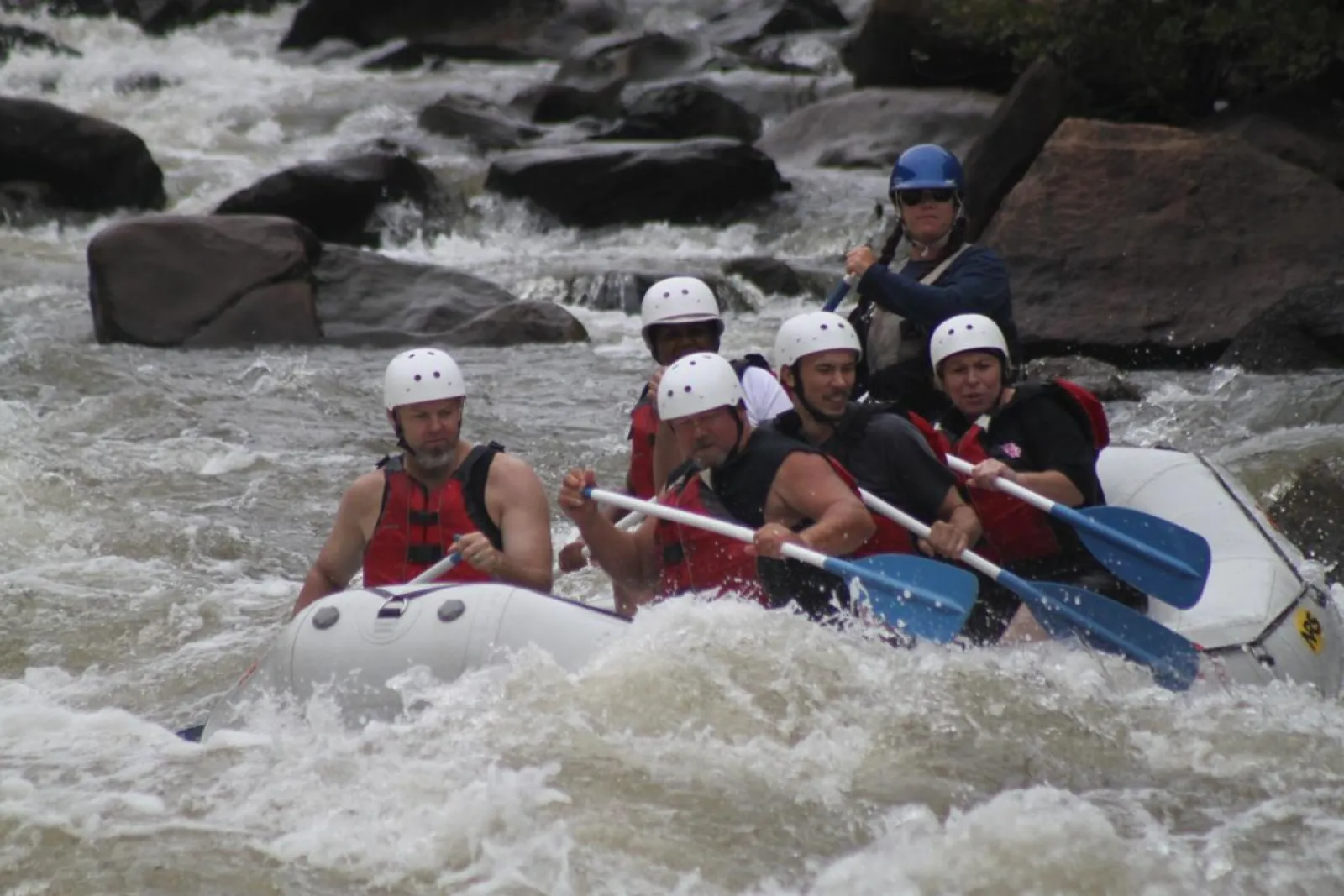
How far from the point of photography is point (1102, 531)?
5859 millimetres

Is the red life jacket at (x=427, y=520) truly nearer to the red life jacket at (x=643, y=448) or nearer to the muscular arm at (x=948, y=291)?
the red life jacket at (x=643, y=448)

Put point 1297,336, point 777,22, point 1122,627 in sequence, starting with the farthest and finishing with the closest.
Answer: point 777,22 → point 1297,336 → point 1122,627

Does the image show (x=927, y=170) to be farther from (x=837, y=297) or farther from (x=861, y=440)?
(x=861, y=440)

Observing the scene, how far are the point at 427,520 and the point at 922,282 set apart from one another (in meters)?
1.78

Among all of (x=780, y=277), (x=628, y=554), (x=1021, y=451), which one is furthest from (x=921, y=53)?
(x=628, y=554)

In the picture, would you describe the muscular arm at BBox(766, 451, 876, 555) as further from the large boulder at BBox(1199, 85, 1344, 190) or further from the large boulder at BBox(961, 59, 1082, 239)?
the large boulder at BBox(1199, 85, 1344, 190)

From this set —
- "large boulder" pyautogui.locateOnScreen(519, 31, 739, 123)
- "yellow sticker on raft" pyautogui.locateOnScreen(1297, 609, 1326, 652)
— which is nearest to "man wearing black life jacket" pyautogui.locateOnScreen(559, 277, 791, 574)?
"yellow sticker on raft" pyautogui.locateOnScreen(1297, 609, 1326, 652)

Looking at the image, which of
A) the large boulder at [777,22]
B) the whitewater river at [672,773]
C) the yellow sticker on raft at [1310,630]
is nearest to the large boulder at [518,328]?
the whitewater river at [672,773]

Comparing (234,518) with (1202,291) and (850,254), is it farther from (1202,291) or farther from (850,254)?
(1202,291)

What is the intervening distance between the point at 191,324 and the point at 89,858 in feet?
28.7

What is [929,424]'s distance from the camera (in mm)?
6117

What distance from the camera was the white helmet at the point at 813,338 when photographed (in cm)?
574

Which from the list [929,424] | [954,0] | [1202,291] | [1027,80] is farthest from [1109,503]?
[954,0]

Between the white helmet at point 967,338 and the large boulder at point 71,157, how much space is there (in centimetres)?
1300
